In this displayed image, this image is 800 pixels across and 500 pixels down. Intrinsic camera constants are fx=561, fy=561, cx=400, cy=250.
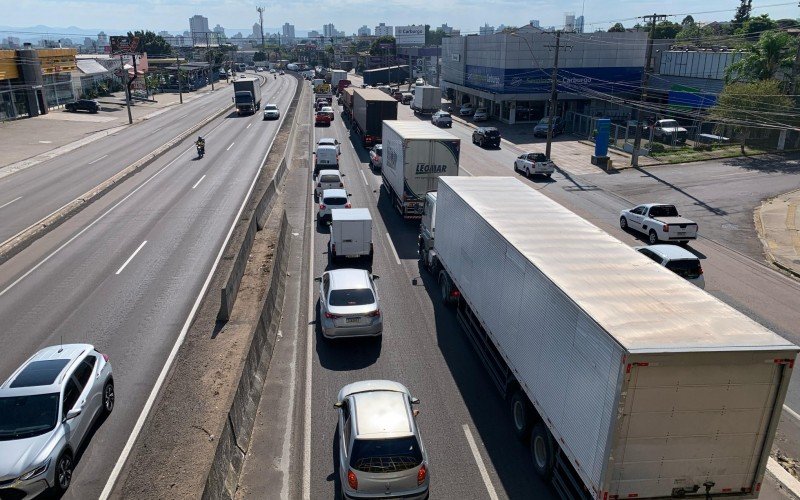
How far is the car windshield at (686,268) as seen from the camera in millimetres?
19469

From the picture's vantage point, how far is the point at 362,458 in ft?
33.0

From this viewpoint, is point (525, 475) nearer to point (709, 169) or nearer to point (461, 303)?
point (461, 303)

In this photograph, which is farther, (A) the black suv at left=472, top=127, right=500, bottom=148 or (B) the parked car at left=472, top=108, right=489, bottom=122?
(B) the parked car at left=472, top=108, right=489, bottom=122

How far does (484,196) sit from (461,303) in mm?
3376

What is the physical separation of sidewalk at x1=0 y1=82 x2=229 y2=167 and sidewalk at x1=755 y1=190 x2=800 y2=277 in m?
51.6

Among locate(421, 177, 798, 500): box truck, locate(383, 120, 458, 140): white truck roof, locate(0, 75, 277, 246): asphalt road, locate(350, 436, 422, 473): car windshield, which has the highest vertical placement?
locate(383, 120, 458, 140): white truck roof

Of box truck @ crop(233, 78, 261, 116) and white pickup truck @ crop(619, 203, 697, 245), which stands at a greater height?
box truck @ crop(233, 78, 261, 116)

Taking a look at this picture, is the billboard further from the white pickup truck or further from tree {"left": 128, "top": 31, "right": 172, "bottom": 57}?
the white pickup truck

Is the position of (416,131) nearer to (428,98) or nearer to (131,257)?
(131,257)

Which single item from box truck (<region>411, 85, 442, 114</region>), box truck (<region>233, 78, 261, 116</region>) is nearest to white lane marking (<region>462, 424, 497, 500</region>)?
box truck (<region>411, 85, 442, 114</region>)

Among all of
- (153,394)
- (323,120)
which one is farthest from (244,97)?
(153,394)

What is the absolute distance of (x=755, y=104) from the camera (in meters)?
43.8

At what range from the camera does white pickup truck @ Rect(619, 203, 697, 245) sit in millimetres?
25500

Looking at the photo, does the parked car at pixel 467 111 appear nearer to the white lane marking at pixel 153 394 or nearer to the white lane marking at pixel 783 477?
the white lane marking at pixel 153 394
